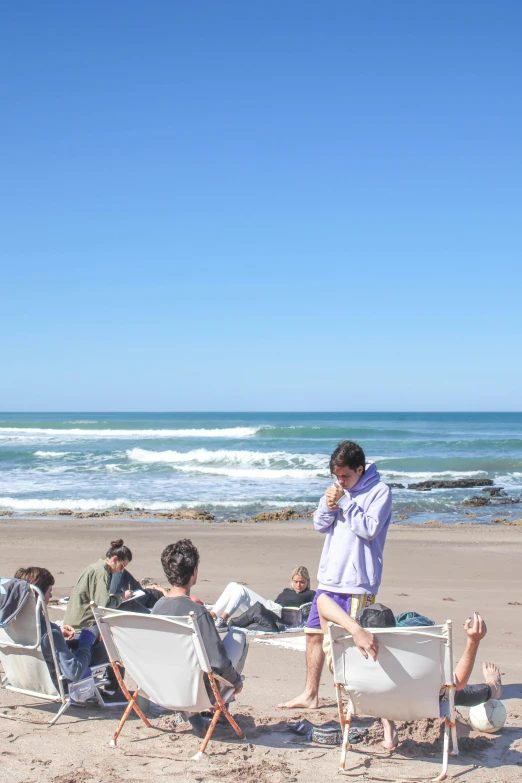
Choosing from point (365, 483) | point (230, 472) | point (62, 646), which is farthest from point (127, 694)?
point (230, 472)

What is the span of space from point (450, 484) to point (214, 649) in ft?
65.1

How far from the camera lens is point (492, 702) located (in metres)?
3.84

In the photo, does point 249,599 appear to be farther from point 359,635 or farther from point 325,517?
point 359,635

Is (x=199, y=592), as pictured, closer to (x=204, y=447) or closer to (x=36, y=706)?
Answer: (x=36, y=706)

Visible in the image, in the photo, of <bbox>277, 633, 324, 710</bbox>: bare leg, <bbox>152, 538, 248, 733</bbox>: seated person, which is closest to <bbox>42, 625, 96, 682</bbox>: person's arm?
<bbox>152, 538, 248, 733</bbox>: seated person

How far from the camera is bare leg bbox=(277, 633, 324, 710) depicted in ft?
13.7

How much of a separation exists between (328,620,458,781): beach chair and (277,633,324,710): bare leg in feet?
2.25

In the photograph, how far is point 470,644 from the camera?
3.39 metres

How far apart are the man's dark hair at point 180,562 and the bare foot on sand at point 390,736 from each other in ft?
4.19

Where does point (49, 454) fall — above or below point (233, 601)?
below

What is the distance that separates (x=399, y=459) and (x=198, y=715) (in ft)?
88.8

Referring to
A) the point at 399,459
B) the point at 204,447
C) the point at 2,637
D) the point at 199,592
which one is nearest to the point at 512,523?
the point at 199,592

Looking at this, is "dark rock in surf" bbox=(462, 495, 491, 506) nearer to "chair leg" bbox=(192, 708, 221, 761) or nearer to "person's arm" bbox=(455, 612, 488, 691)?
"person's arm" bbox=(455, 612, 488, 691)

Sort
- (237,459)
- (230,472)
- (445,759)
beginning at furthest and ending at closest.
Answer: (237,459)
(230,472)
(445,759)
